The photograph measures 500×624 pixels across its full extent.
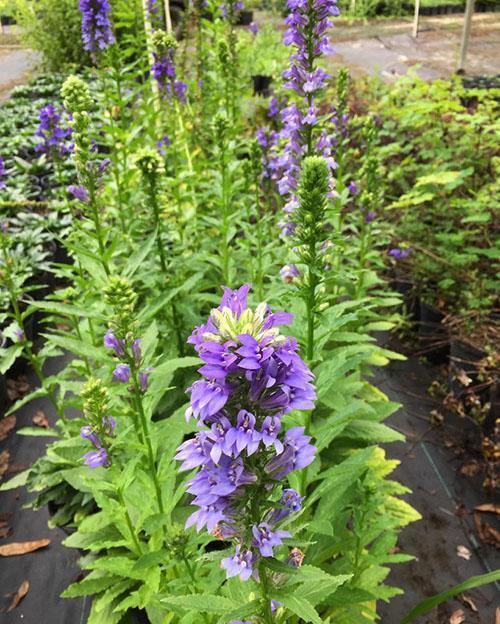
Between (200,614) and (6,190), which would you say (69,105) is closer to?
(200,614)

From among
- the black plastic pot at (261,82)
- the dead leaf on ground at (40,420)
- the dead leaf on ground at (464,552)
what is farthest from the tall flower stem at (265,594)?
the black plastic pot at (261,82)

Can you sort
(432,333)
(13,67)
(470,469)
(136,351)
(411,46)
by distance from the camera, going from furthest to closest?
1. (13,67)
2. (411,46)
3. (432,333)
4. (470,469)
5. (136,351)

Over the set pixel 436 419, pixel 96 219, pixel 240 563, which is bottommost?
pixel 436 419

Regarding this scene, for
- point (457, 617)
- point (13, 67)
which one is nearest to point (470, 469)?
point (457, 617)

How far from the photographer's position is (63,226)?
704cm

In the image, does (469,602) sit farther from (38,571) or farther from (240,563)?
(38,571)

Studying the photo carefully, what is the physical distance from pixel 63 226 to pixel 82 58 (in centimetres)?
810

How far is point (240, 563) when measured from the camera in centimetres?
145

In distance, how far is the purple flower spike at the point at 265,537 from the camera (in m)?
1.43

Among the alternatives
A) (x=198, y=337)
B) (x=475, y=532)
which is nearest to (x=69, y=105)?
(x=198, y=337)

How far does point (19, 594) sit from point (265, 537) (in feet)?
8.44

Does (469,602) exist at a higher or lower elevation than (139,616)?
lower

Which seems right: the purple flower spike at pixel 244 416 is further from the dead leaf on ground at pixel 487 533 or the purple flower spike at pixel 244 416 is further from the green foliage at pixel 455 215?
the green foliage at pixel 455 215

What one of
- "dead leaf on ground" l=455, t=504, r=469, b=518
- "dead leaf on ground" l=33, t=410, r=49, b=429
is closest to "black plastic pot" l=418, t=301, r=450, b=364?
"dead leaf on ground" l=455, t=504, r=469, b=518
